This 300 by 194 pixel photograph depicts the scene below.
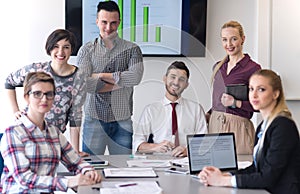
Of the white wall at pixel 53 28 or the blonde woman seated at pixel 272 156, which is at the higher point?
the white wall at pixel 53 28

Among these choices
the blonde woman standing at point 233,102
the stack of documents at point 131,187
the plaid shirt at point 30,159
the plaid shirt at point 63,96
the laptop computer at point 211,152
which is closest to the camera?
the stack of documents at point 131,187

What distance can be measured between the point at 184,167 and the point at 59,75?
88 cm

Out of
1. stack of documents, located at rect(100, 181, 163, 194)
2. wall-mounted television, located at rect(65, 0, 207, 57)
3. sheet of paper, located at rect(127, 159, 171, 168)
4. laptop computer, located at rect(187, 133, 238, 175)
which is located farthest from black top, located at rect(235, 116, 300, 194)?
wall-mounted television, located at rect(65, 0, 207, 57)

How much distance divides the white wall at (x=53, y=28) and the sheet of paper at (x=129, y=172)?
1.29 m

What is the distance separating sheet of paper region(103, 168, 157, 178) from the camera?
7.09ft

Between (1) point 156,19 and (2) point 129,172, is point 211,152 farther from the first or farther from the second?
(1) point 156,19

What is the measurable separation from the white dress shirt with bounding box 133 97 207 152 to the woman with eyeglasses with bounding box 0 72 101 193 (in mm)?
590

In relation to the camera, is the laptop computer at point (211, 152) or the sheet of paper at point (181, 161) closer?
the laptop computer at point (211, 152)

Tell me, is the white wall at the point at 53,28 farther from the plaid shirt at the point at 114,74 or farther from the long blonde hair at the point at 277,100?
the long blonde hair at the point at 277,100

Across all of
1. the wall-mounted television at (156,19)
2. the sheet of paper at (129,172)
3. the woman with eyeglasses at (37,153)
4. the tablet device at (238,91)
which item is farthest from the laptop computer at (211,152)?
the wall-mounted television at (156,19)

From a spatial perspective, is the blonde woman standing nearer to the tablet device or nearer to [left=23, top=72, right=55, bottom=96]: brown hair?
the tablet device

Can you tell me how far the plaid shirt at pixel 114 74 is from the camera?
2820 mm

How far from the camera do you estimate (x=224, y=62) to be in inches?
116

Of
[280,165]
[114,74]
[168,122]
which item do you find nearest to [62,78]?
[114,74]
